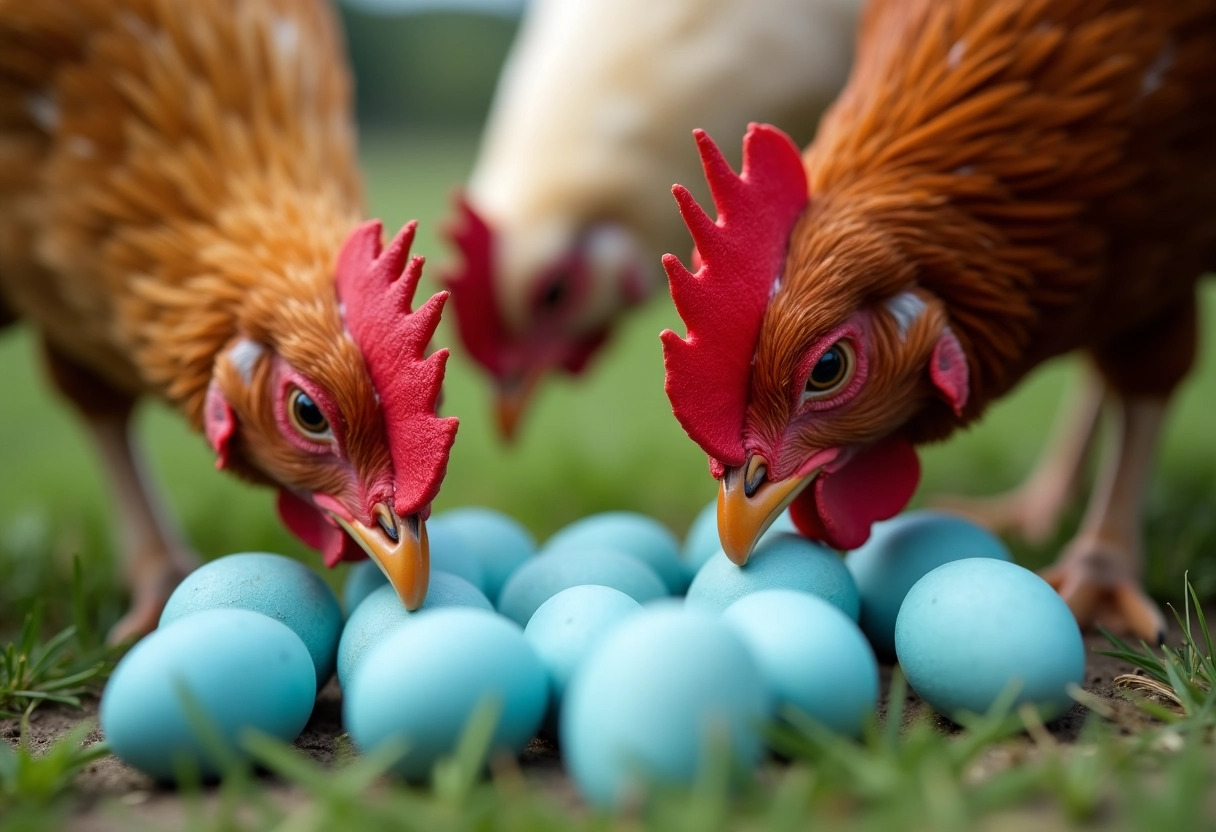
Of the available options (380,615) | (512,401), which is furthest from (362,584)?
(512,401)

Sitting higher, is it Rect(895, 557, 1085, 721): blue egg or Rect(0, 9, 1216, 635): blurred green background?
Rect(0, 9, 1216, 635): blurred green background

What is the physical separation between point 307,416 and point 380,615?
0.36 m

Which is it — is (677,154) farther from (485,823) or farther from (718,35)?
(485,823)

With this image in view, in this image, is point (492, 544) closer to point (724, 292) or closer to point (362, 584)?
point (362, 584)

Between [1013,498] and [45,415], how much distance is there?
19.5 ft

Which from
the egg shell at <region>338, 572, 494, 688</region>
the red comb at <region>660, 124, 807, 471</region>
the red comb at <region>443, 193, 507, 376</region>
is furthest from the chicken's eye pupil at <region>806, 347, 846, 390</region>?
the red comb at <region>443, 193, 507, 376</region>

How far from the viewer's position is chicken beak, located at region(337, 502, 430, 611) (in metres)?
1.78

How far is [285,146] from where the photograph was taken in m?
2.37

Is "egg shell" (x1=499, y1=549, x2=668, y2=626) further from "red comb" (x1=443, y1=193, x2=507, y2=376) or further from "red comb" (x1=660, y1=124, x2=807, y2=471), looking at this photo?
"red comb" (x1=443, y1=193, x2=507, y2=376)

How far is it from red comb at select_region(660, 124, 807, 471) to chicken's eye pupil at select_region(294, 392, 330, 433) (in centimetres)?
61

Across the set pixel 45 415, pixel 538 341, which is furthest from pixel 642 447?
pixel 45 415

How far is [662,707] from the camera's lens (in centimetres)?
140

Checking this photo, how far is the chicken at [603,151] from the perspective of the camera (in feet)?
11.7

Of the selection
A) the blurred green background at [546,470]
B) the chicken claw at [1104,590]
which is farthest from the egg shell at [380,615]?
the chicken claw at [1104,590]
